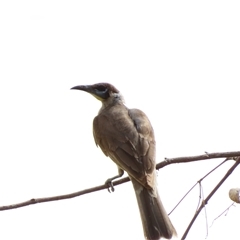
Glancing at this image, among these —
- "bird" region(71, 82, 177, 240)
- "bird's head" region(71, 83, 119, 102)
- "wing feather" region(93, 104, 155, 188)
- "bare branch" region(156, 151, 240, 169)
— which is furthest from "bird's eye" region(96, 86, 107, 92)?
"bare branch" region(156, 151, 240, 169)

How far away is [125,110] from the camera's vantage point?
6078mm

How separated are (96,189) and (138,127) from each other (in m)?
1.74

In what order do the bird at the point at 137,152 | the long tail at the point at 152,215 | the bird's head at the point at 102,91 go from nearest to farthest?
1. the long tail at the point at 152,215
2. the bird at the point at 137,152
3. the bird's head at the point at 102,91

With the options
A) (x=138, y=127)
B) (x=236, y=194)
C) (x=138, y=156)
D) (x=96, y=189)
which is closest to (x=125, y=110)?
(x=138, y=127)

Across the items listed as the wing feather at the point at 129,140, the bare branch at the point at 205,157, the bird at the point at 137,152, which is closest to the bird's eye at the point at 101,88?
the bird at the point at 137,152

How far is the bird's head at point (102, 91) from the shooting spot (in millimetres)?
6609

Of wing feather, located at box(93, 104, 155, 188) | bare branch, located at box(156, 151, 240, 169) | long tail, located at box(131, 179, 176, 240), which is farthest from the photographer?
wing feather, located at box(93, 104, 155, 188)

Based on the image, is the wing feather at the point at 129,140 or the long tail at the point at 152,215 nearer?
the long tail at the point at 152,215

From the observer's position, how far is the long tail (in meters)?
4.41

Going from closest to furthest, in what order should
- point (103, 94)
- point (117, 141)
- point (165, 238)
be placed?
1. point (165, 238)
2. point (117, 141)
3. point (103, 94)

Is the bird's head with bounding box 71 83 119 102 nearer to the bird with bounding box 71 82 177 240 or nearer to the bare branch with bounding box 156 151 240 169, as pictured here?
the bird with bounding box 71 82 177 240

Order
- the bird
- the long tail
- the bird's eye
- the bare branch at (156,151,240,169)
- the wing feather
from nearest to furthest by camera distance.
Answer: the bare branch at (156,151,240,169)
the long tail
the bird
the wing feather
the bird's eye

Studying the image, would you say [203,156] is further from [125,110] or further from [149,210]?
[125,110]

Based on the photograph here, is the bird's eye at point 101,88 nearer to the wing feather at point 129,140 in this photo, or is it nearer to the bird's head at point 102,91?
the bird's head at point 102,91
